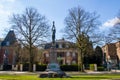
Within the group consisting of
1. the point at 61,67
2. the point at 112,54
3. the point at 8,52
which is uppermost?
the point at 8,52

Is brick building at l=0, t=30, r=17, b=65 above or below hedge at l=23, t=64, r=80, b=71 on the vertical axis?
above

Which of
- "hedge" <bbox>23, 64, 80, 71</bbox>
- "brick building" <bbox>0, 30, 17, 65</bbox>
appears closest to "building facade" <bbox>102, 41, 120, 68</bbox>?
"hedge" <bbox>23, 64, 80, 71</bbox>

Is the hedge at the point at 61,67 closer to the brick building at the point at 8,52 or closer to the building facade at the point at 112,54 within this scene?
the brick building at the point at 8,52

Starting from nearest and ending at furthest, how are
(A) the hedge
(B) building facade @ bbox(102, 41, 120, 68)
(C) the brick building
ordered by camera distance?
(A) the hedge → (C) the brick building → (B) building facade @ bbox(102, 41, 120, 68)

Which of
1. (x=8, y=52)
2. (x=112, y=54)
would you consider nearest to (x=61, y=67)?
(x=8, y=52)

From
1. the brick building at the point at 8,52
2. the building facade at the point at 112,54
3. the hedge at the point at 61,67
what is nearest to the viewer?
the hedge at the point at 61,67

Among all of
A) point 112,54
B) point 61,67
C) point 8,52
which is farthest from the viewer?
point 112,54

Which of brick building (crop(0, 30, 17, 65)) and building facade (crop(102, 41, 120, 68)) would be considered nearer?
brick building (crop(0, 30, 17, 65))

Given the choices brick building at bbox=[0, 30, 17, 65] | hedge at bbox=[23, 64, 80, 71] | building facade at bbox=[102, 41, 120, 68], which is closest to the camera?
hedge at bbox=[23, 64, 80, 71]

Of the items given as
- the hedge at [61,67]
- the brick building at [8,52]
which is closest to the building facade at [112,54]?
the hedge at [61,67]

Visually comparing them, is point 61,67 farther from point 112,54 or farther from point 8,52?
point 112,54

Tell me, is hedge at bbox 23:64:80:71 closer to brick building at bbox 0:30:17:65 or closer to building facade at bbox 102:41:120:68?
brick building at bbox 0:30:17:65

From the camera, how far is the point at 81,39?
52.3 metres

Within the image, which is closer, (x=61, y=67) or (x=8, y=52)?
(x=61, y=67)
